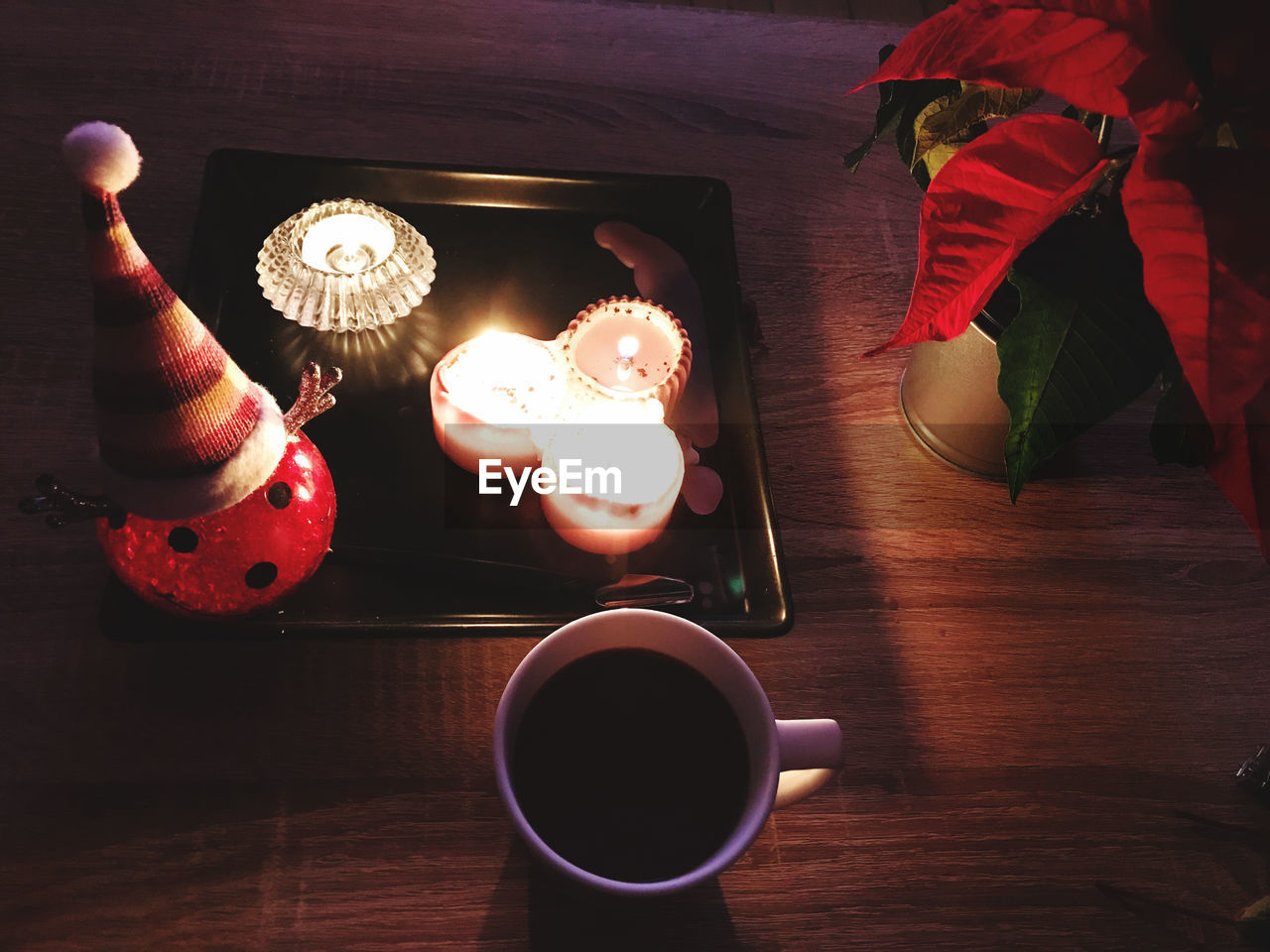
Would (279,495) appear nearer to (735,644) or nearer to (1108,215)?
(735,644)

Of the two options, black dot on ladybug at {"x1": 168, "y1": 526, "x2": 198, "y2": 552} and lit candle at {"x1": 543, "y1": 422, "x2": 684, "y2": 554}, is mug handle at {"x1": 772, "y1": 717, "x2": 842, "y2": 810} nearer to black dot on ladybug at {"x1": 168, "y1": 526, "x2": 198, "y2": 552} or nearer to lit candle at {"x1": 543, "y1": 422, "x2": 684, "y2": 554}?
lit candle at {"x1": 543, "y1": 422, "x2": 684, "y2": 554}

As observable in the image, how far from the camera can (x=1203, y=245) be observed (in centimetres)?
35

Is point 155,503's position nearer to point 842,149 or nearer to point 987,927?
point 987,927

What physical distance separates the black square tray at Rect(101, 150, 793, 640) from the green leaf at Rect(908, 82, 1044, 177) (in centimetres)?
20

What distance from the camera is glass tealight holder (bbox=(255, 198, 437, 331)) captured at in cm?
63

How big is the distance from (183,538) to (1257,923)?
622 mm

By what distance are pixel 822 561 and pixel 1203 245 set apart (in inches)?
12.2

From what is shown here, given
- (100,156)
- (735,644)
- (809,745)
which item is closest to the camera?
(100,156)

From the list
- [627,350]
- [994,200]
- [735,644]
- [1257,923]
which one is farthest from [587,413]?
[1257,923]

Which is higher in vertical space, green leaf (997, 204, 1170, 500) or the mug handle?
green leaf (997, 204, 1170, 500)

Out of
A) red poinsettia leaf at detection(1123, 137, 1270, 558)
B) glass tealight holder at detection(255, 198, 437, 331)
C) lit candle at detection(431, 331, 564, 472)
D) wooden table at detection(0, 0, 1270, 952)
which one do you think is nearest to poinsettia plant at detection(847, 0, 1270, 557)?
red poinsettia leaf at detection(1123, 137, 1270, 558)

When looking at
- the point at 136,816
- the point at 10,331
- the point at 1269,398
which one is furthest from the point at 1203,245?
the point at 10,331

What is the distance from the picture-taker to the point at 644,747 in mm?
445

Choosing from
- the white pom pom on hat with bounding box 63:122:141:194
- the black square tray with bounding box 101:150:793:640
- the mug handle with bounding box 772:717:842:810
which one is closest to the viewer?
the white pom pom on hat with bounding box 63:122:141:194
